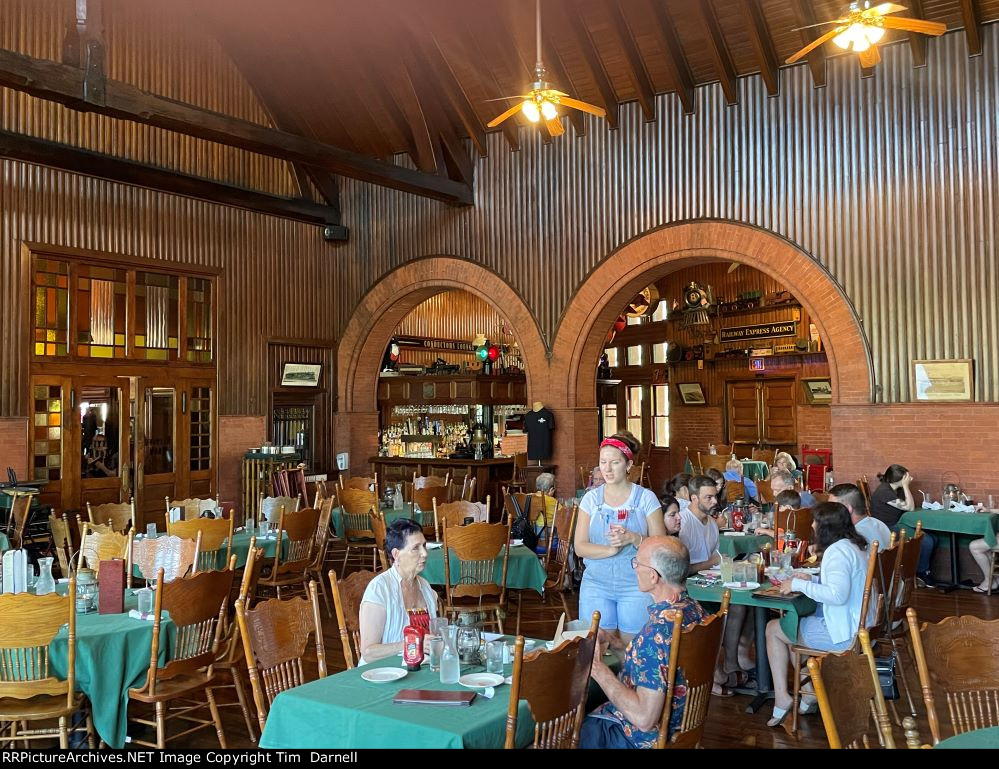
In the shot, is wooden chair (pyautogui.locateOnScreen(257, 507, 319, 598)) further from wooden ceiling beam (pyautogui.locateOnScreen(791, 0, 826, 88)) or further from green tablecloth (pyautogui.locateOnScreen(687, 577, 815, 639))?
wooden ceiling beam (pyautogui.locateOnScreen(791, 0, 826, 88))

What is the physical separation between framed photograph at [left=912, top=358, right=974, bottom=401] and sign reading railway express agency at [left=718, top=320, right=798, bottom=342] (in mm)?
5378

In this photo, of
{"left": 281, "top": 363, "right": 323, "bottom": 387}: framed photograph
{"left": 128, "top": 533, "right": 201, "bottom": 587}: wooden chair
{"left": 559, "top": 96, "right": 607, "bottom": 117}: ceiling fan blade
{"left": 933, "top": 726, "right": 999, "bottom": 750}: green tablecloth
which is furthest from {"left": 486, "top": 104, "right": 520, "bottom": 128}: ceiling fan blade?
{"left": 933, "top": 726, "right": 999, "bottom": 750}: green tablecloth

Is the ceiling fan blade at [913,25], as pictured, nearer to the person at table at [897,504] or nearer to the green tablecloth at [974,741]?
the person at table at [897,504]

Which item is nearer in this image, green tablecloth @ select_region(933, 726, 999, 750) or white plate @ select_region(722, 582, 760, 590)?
green tablecloth @ select_region(933, 726, 999, 750)

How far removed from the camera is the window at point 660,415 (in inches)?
697

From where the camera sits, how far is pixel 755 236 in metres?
10.9

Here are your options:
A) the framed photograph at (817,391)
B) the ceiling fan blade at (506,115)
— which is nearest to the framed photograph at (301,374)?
the ceiling fan blade at (506,115)

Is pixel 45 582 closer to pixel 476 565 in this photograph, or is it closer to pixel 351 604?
pixel 351 604

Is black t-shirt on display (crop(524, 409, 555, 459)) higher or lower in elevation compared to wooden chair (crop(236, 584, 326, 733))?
higher

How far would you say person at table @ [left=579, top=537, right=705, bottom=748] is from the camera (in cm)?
327

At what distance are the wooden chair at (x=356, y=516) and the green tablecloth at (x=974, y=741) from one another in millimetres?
6903
